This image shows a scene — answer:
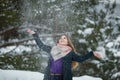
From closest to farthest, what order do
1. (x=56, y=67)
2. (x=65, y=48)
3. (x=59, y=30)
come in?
(x=56, y=67)
(x=65, y=48)
(x=59, y=30)

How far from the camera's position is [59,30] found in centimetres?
1040

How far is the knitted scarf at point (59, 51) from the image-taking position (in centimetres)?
572

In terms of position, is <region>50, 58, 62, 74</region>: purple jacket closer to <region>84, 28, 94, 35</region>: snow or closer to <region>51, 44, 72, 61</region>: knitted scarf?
<region>51, 44, 72, 61</region>: knitted scarf

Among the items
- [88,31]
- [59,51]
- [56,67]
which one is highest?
[59,51]

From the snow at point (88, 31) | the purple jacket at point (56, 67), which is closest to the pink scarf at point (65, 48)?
the purple jacket at point (56, 67)

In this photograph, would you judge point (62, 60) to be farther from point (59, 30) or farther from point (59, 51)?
point (59, 30)

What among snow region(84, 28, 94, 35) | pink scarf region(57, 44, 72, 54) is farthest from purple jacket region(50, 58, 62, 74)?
snow region(84, 28, 94, 35)

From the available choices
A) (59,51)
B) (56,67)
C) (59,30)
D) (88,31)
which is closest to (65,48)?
(59,51)

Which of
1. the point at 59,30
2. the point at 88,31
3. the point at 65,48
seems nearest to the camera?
the point at 65,48

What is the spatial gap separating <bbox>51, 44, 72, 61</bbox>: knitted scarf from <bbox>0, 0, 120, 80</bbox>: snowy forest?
2751mm

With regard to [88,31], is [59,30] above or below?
above

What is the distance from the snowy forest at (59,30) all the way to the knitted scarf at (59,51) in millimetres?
2751

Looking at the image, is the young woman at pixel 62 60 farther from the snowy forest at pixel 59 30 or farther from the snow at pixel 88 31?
the snow at pixel 88 31

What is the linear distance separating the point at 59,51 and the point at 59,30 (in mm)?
4693
